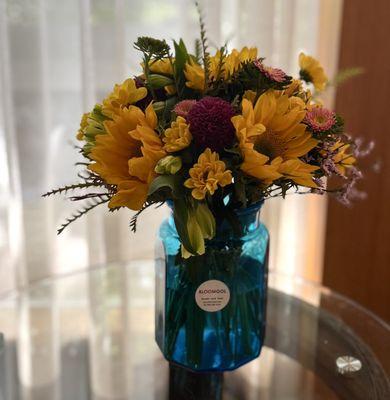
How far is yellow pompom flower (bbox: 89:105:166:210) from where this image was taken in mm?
792

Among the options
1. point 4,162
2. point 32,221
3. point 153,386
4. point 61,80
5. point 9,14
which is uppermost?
point 9,14

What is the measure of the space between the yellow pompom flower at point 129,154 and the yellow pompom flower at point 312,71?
28cm

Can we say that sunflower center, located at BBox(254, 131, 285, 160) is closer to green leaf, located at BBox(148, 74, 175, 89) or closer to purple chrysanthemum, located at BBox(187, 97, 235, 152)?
purple chrysanthemum, located at BBox(187, 97, 235, 152)

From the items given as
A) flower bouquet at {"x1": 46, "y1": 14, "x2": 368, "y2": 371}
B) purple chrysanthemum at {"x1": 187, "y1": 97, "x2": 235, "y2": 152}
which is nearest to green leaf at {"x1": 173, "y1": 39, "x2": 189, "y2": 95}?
flower bouquet at {"x1": 46, "y1": 14, "x2": 368, "y2": 371}

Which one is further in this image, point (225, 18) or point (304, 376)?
point (225, 18)

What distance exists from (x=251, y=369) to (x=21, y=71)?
32.4 inches

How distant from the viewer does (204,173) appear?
78cm

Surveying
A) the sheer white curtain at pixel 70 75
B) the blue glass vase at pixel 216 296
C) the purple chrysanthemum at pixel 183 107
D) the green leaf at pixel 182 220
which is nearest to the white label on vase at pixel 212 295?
the blue glass vase at pixel 216 296

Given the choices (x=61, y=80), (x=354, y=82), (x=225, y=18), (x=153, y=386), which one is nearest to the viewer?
(x=153, y=386)

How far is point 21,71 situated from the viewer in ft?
4.85

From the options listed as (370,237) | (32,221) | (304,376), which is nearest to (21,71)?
(32,221)

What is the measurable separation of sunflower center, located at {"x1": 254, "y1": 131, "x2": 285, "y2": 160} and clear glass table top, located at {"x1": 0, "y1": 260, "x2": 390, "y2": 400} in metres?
0.42

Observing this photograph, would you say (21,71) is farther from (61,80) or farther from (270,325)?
(270,325)

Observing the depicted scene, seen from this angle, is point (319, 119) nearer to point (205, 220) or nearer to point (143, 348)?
point (205, 220)
